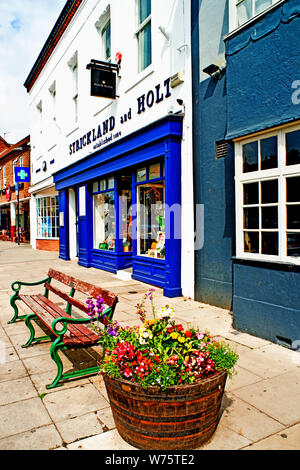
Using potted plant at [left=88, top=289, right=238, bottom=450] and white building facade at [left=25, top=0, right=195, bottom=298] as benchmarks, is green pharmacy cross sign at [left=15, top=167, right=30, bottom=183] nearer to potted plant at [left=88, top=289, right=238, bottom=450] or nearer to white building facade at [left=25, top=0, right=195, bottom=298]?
white building facade at [left=25, top=0, right=195, bottom=298]

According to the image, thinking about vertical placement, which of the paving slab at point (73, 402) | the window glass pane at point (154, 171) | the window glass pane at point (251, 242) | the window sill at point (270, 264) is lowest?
the paving slab at point (73, 402)

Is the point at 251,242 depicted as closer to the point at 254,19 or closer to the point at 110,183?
the point at 254,19

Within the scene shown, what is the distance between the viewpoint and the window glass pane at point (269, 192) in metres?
4.62

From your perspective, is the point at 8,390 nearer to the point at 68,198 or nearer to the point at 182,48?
the point at 182,48

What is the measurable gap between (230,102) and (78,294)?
5064 millimetres

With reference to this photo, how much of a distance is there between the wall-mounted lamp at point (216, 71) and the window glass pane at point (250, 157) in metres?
1.84

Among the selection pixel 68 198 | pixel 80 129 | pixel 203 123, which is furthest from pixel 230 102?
pixel 68 198

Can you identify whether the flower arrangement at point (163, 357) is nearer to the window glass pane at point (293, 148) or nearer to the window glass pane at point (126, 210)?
the window glass pane at point (293, 148)

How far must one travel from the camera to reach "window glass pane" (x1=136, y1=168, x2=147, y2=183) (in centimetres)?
875

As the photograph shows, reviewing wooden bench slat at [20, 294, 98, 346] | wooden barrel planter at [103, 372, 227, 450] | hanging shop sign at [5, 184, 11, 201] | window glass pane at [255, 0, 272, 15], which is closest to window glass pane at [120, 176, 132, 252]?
wooden bench slat at [20, 294, 98, 346]

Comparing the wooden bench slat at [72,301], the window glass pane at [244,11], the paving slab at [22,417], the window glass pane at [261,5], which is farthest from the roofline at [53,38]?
the paving slab at [22,417]

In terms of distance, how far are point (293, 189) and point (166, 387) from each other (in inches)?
121

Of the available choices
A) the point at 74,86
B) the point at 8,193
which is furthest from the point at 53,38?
the point at 8,193

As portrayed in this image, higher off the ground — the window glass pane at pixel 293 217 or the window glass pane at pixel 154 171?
the window glass pane at pixel 154 171
